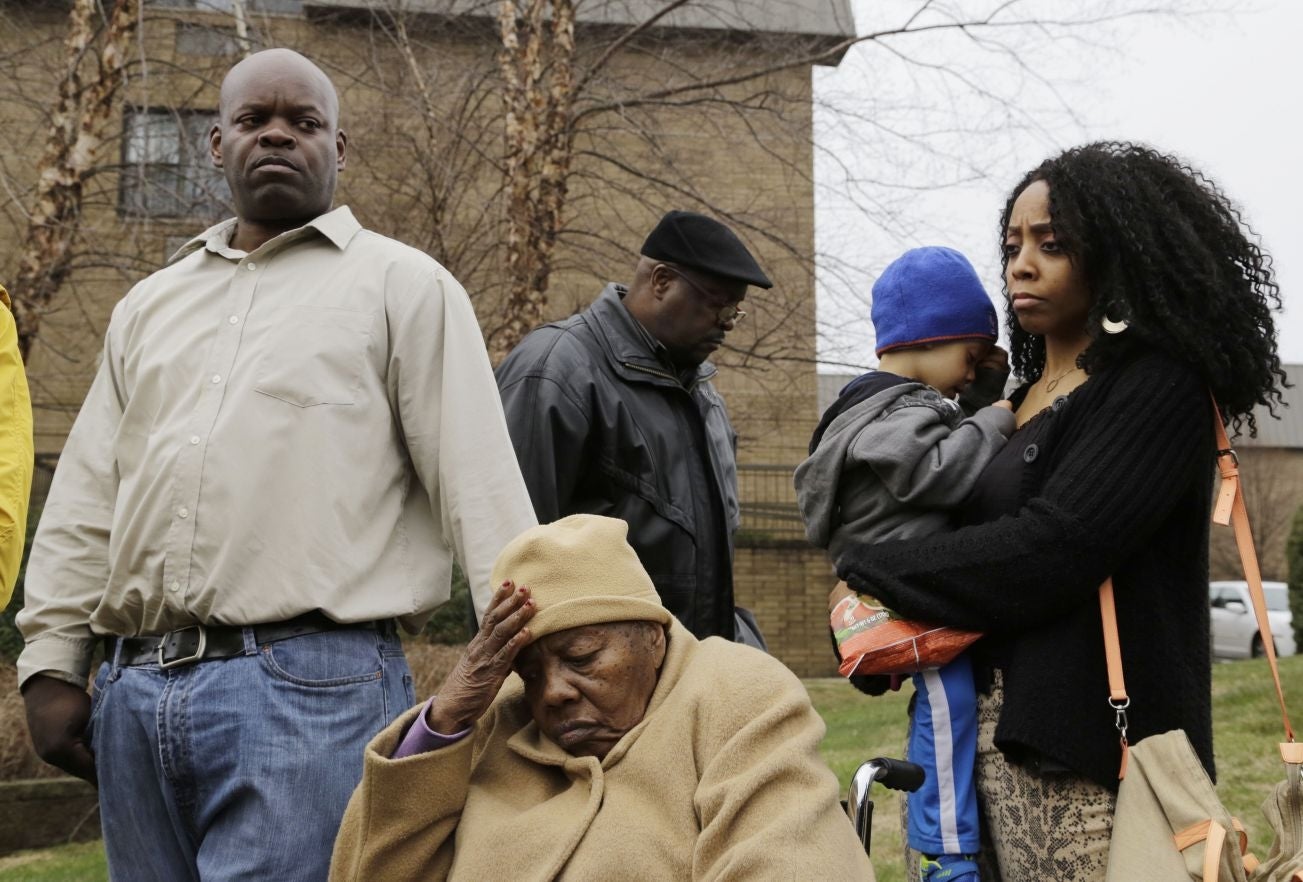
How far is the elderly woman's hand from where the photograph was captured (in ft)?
7.77

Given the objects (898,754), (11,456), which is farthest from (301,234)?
(898,754)

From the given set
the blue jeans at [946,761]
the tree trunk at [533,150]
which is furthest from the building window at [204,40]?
the blue jeans at [946,761]

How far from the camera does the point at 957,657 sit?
8.89 feet

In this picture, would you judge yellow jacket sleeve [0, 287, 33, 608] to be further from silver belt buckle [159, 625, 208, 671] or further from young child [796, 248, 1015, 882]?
young child [796, 248, 1015, 882]

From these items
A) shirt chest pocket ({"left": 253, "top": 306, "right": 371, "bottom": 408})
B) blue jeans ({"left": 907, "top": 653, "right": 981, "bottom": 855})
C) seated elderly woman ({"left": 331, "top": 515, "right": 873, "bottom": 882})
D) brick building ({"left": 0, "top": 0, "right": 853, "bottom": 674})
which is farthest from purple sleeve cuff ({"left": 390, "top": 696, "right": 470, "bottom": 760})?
brick building ({"left": 0, "top": 0, "right": 853, "bottom": 674})

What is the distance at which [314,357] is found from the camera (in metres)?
2.63

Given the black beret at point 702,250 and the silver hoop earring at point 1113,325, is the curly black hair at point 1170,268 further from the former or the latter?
the black beret at point 702,250

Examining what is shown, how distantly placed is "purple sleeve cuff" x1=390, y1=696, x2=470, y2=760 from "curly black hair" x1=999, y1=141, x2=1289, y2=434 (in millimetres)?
1443

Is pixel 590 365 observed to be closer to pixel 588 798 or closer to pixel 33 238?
pixel 588 798

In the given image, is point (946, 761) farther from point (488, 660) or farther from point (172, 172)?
point (172, 172)

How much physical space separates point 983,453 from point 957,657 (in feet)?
1.46

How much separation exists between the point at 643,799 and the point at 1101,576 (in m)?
0.94

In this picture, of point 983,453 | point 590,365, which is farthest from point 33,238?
point 983,453

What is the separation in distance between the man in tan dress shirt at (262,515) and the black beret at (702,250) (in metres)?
1.19
